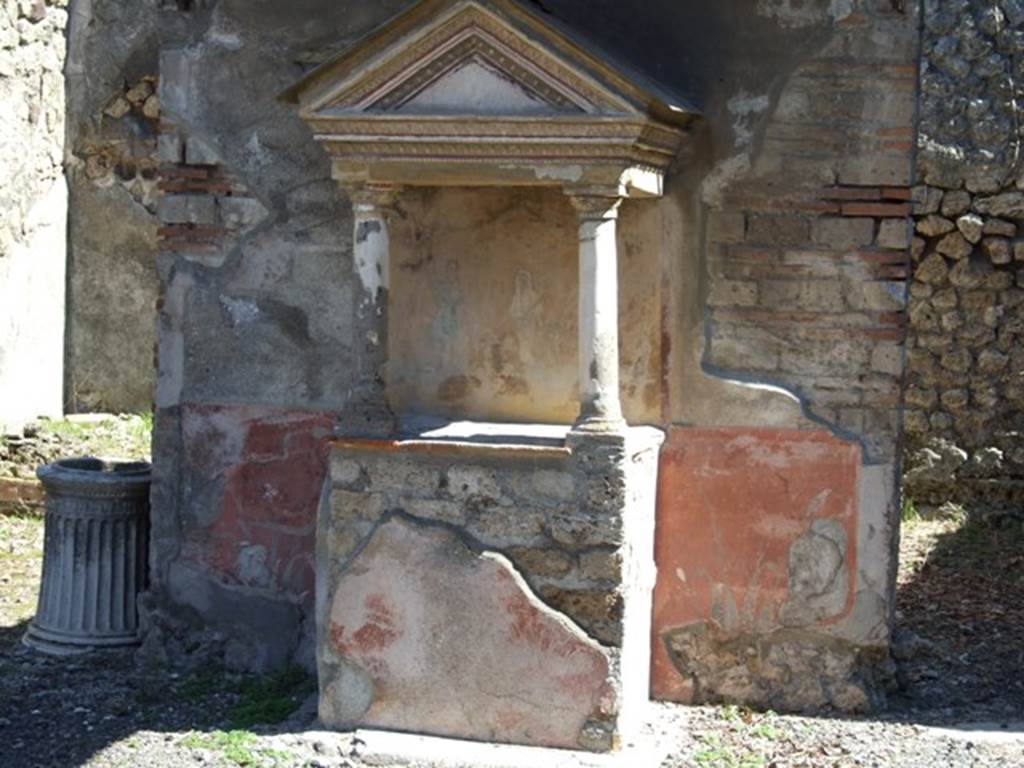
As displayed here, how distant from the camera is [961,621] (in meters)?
7.69

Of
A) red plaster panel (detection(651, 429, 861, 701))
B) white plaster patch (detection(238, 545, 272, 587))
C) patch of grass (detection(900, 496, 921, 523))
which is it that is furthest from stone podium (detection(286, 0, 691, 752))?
patch of grass (detection(900, 496, 921, 523))

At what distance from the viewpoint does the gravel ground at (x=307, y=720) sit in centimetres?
580

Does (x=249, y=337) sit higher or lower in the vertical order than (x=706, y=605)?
higher

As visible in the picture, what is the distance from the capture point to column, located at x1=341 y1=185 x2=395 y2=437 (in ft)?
19.8

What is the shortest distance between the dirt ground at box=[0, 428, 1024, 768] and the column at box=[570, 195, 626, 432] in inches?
48.0

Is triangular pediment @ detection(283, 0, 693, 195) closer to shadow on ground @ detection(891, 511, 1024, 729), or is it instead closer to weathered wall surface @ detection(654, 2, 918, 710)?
weathered wall surface @ detection(654, 2, 918, 710)

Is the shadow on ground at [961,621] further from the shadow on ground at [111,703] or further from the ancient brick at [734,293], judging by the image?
the shadow on ground at [111,703]

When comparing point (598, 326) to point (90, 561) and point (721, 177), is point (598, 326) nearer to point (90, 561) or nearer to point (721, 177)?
point (721, 177)

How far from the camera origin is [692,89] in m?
6.14

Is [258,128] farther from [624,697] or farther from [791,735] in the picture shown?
[791,735]

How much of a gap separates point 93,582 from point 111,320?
4.14 m

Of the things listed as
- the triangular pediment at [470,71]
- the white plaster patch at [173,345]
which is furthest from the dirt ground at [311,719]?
the triangular pediment at [470,71]

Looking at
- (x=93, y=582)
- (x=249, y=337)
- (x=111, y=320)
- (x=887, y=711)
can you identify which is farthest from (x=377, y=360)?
(x=111, y=320)

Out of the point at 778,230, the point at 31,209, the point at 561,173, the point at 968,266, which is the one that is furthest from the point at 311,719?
the point at 31,209
